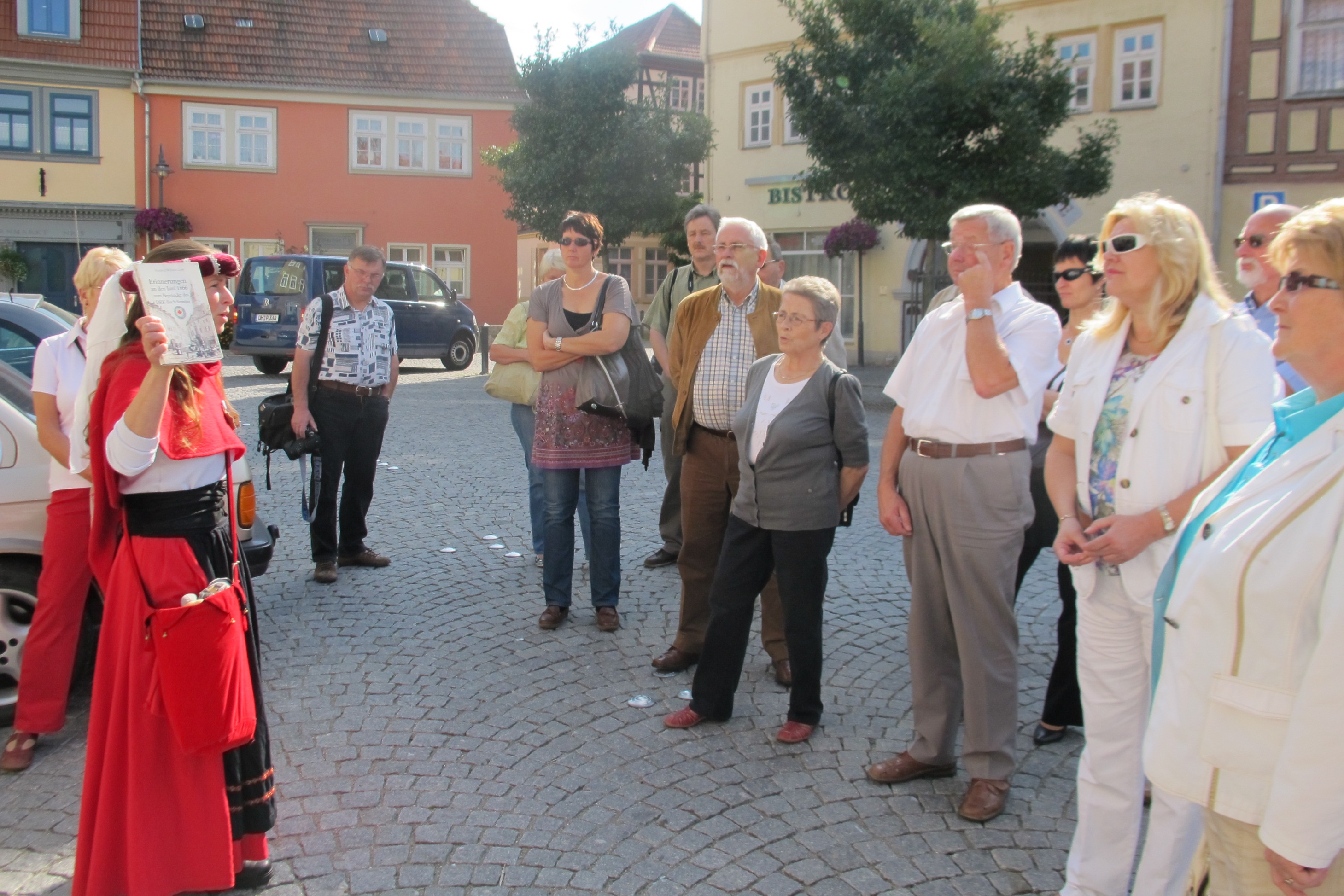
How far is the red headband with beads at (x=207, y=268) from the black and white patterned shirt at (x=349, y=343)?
3042 millimetres

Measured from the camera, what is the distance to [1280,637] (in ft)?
6.15

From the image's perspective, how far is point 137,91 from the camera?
3073cm

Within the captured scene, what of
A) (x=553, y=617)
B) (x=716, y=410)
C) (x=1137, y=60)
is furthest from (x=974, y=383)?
(x=1137, y=60)

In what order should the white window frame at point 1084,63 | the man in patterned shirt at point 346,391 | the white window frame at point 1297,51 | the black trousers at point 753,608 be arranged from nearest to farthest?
1. the black trousers at point 753,608
2. the man in patterned shirt at point 346,391
3. the white window frame at point 1297,51
4. the white window frame at point 1084,63

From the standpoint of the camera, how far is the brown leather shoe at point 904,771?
3.86 metres


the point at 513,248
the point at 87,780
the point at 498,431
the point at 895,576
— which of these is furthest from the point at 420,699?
the point at 513,248

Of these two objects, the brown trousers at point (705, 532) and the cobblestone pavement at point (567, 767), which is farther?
the brown trousers at point (705, 532)

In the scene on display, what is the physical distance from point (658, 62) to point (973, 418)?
41.2 metres

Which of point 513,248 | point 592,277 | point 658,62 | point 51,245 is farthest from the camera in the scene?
point 658,62

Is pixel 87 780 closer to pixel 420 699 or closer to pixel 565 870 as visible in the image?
pixel 565 870

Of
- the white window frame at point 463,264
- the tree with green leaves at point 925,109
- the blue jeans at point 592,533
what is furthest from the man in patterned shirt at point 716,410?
the white window frame at point 463,264

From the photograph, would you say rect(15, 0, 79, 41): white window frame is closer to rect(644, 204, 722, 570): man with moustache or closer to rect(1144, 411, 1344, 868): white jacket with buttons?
rect(644, 204, 722, 570): man with moustache

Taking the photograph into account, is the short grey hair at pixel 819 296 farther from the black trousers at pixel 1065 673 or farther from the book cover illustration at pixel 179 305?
the book cover illustration at pixel 179 305

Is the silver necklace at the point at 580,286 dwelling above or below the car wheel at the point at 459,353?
above
